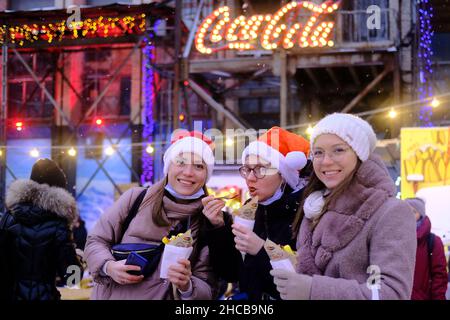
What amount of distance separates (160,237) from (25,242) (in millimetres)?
1074

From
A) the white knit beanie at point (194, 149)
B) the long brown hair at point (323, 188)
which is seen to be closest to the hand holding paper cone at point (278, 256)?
the long brown hair at point (323, 188)

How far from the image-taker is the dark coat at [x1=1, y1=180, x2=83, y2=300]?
2809 mm

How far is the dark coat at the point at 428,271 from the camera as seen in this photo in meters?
3.49

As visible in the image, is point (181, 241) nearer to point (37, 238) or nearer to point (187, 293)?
point (187, 293)

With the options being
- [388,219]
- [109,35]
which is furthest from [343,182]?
[109,35]

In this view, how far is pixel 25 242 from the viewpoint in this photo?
2820 millimetres

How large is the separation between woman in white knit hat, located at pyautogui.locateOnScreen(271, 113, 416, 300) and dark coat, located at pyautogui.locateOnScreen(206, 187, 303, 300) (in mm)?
244

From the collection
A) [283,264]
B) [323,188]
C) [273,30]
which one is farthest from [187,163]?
[273,30]

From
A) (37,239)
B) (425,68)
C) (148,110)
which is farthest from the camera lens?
(148,110)

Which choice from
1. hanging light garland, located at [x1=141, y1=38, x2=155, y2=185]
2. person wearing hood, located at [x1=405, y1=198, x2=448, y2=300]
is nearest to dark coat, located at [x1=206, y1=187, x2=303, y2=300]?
person wearing hood, located at [x1=405, y1=198, x2=448, y2=300]

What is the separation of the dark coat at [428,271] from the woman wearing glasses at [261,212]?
1793 mm

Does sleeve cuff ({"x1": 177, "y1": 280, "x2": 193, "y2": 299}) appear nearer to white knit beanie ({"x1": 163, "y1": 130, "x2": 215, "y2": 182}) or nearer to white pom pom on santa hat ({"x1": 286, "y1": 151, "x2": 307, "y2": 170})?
white knit beanie ({"x1": 163, "y1": 130, "x2": 215, "y2": 182})

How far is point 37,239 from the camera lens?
2.84 metres

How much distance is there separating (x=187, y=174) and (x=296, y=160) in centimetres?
48
